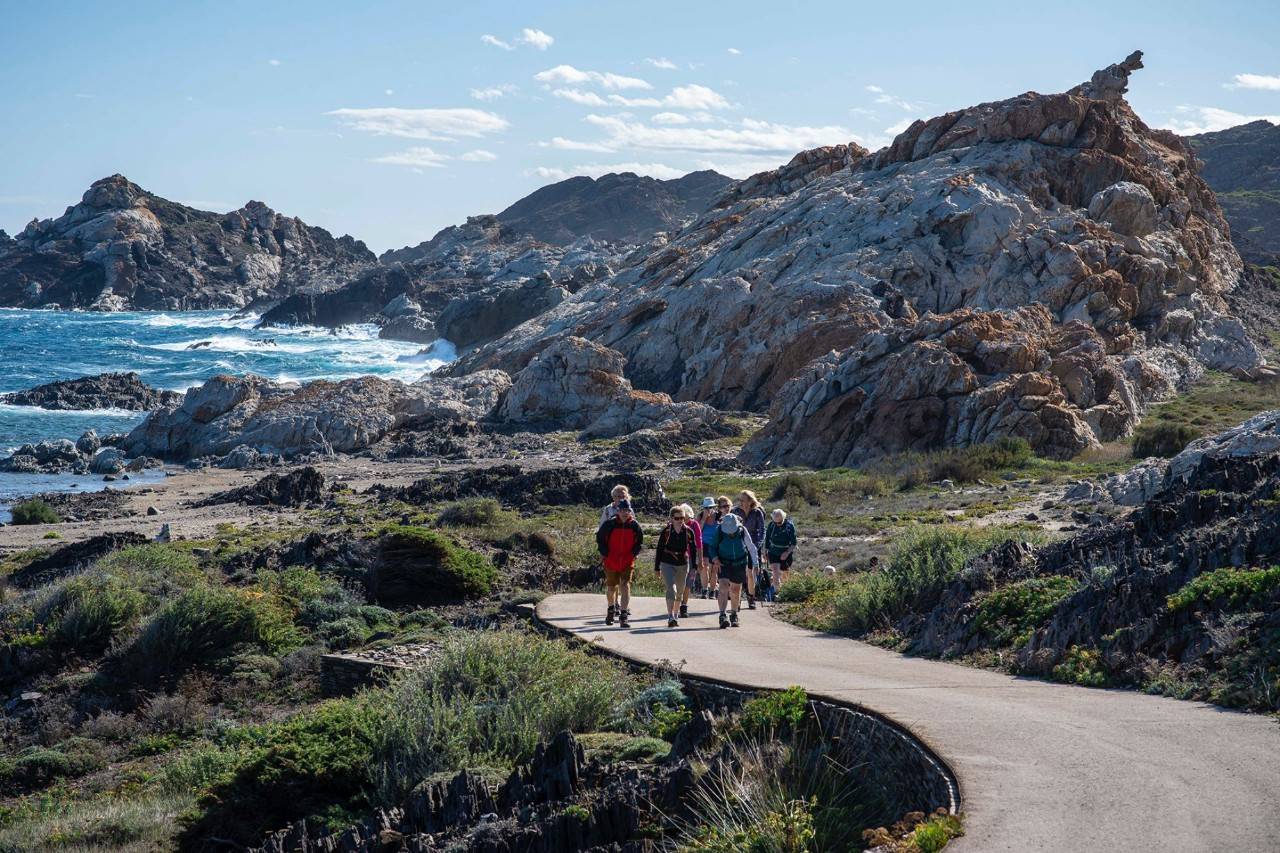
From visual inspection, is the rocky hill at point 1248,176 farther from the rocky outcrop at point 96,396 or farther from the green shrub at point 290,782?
the green shrub at point 290,782

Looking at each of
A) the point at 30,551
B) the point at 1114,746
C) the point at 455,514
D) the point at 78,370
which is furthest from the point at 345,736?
the point at 78,370

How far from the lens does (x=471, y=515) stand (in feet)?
91.3

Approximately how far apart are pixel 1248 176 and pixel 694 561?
169378 mm

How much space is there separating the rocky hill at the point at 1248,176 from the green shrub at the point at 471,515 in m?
105

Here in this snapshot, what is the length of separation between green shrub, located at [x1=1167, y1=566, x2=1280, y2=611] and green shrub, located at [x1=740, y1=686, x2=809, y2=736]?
3.51m

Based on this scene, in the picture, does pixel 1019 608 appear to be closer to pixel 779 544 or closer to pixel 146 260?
pixel 779 544

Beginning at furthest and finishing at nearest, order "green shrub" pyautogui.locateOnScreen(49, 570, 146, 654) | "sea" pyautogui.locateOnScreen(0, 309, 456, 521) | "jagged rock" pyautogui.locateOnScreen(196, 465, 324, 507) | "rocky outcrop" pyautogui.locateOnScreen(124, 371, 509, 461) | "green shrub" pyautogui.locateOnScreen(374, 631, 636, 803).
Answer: "sea" pyautogui.locateOnScreen(0, 309, 456, 521) → "rocky outcrop" pyautogui.locateOnScreen(124, 371, 509, 461) → "jagged rock" pyautogui.locateOnScreen(196, 465, 324, 507) → "green shrub" pyautogui.locateOnScreen(49, 570, 146, 654) → "green shrub" pyautogui.locateOnScreen(374, 631, 636, 803)

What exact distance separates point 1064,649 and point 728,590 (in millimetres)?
4755

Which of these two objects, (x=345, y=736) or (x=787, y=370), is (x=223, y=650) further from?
(x=787, y=370)

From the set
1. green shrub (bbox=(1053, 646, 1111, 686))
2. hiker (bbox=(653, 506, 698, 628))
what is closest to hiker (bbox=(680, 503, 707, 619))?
hiker (bbox=(653, 506, 698, 628))

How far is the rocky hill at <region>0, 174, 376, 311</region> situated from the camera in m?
149

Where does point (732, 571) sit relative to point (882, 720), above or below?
below

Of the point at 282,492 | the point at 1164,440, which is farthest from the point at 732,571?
the point at 282,492

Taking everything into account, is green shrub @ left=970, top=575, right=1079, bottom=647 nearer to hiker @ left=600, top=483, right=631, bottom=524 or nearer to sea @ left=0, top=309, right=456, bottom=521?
hiker @ left=600, top=483, right=631, bottom=524
